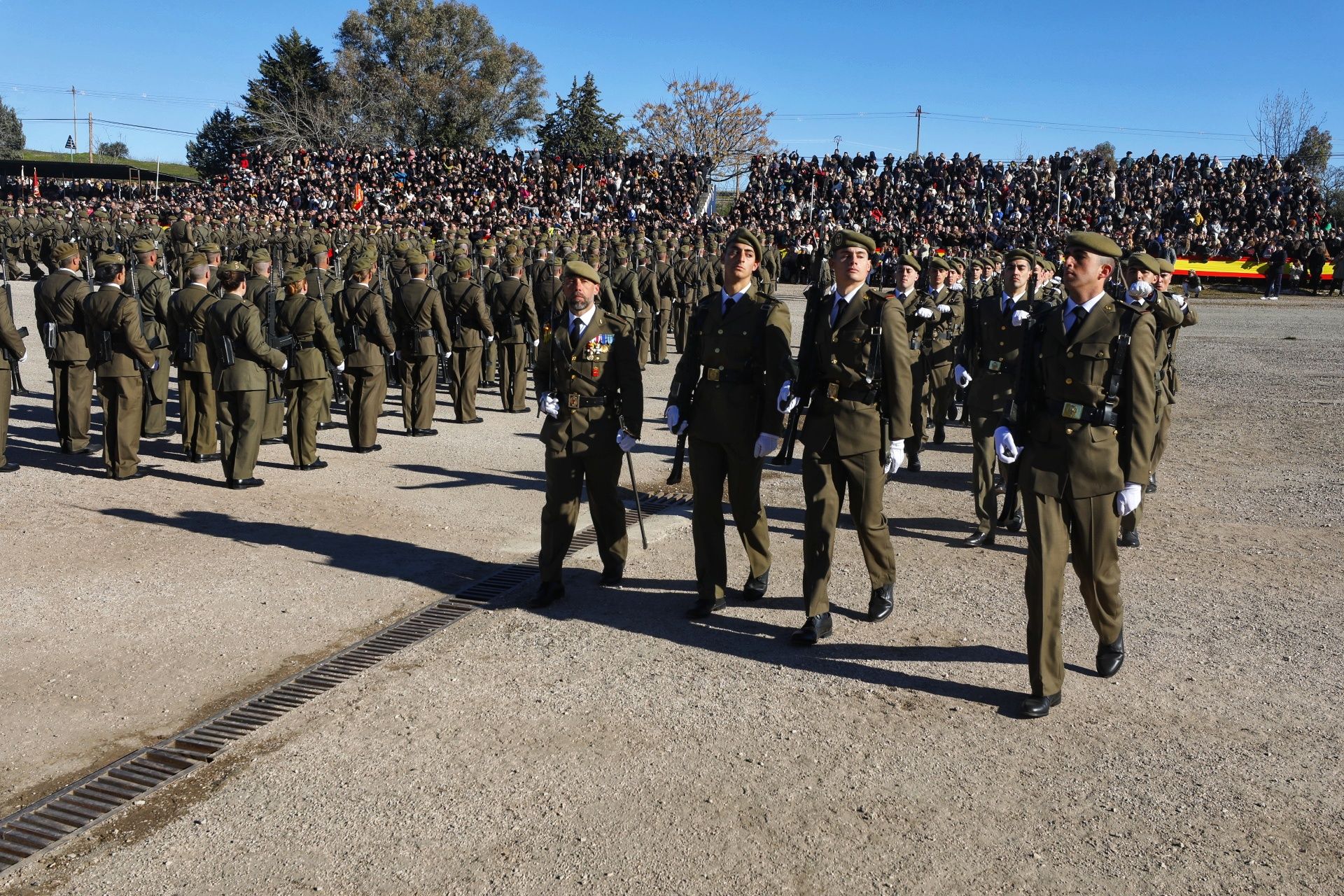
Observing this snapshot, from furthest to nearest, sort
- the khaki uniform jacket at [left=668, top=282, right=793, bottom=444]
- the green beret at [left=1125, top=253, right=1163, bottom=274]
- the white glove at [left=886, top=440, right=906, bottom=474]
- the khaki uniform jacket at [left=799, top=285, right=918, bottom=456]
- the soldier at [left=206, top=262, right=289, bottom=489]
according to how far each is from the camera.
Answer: the soldier at [left=206, top=262, right=289, bottom=489] < the green beret at [left=1125, top=253, right=1163, bottom=274] < the khaki uniform jacket at [left=668, top=282, right=793, bottom=444] < the white glove at [left=886, top=440, right=906, bottom=474] < the khaki uniform jacket at [left=799, top=285, right=918, bottom=456]

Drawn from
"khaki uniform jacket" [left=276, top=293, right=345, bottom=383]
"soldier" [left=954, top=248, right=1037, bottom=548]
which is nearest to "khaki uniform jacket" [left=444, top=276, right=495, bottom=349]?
"khaki uniform jacket" [left=276, top=293, right=345, bottom=383]

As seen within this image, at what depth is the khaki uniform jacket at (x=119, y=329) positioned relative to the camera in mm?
9453

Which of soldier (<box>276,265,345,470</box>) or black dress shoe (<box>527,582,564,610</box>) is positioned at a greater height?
soldier (<box>276,265,345,470</box>)

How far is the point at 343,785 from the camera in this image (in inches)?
169

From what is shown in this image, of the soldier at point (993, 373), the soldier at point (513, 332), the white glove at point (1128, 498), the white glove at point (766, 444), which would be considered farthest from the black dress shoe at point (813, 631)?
the soldier at point (513, 332)

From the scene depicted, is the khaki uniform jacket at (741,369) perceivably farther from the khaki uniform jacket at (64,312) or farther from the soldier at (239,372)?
the khaki uniform jacket at (64,312)

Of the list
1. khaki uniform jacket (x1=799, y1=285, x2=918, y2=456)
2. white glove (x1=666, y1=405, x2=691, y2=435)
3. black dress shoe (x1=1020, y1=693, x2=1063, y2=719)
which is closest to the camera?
black dress shoe (x1=1020, y1=693, x2=1063, y2=719)

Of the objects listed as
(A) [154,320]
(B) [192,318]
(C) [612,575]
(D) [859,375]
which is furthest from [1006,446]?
(A) [154,320]

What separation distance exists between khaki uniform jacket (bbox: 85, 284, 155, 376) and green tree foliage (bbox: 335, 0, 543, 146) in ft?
191

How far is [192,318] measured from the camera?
10.1m

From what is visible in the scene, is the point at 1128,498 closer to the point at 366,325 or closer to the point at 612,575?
the point at 612,575

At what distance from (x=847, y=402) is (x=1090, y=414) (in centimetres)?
125

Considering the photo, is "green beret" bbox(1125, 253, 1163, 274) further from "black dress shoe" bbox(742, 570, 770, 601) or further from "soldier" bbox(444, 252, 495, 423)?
"soldier" bbox(444, 252, 495, 423)

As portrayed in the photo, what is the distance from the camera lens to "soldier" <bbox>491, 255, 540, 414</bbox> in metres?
13.4
